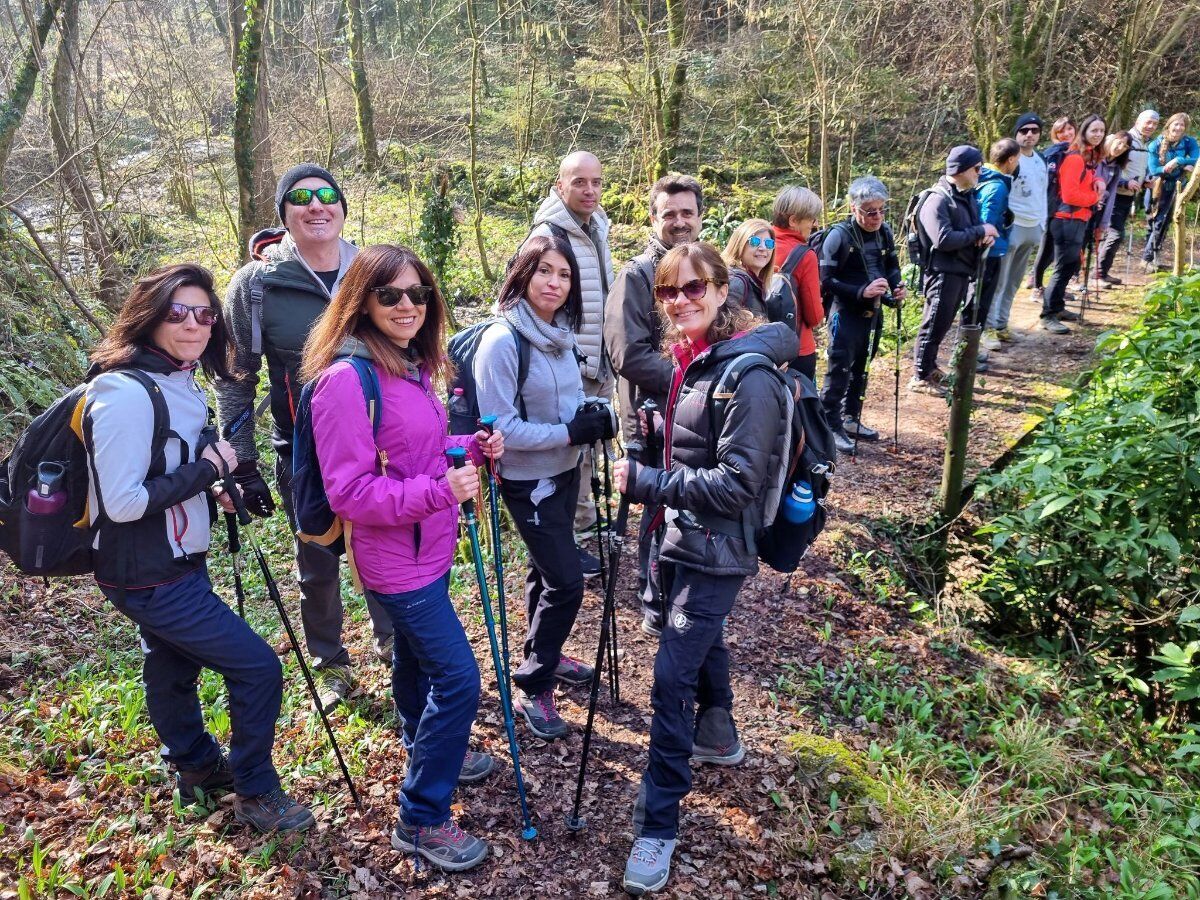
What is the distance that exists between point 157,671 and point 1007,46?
1735 cm

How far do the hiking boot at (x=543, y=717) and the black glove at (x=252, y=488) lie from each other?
1.58 m

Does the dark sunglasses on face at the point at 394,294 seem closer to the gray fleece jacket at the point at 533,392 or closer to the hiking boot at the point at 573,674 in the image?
the gray fleece jacket at the point at 533,392

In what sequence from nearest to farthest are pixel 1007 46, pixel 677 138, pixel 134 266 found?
pixel 134 266 < pixel 1007 46 < pixel 677 138

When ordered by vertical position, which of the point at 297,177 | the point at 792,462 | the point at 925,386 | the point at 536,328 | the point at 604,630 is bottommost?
the point at 925,386

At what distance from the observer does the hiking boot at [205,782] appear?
335 cm

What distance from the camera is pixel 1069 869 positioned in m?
3.44

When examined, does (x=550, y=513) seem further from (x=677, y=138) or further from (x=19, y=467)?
(x=677, y=138)

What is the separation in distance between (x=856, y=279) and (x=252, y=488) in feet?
17.1

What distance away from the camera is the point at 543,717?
12.8 ft

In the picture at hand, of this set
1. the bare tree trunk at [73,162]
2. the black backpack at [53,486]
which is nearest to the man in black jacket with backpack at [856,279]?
the black backpack at [53,486]

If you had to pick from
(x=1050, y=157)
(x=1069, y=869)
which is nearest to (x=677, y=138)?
(x=1050, y=157)

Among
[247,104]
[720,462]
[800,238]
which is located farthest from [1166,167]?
[247,104]

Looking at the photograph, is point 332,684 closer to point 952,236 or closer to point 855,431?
point 855,431

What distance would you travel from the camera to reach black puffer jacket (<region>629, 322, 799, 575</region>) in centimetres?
290
